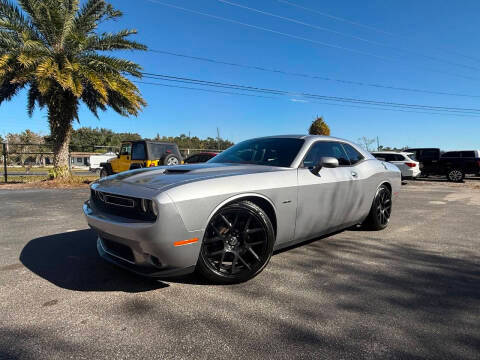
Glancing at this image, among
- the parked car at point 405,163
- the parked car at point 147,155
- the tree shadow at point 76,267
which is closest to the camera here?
the tree shadow at point 76,267

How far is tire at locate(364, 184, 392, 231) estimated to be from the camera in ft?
15.1

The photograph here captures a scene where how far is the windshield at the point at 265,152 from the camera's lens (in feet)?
11.6

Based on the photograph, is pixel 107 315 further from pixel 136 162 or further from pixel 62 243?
pixel 136 162

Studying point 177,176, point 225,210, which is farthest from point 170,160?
point 225,210

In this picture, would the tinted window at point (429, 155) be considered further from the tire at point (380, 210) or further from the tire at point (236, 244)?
the tire at point (236, 244)

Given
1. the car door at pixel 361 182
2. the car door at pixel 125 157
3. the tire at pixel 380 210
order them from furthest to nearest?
the car door at pixel 125 157 < the tire at pixel 380 210 < the car door at pixel 361 182

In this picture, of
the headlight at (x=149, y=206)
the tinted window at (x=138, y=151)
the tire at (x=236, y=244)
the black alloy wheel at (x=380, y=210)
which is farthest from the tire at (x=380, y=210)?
the tinted window at (x=138, y=151)

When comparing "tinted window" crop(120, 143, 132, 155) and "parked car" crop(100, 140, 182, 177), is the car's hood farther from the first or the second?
"tinted window" crop(120, 143, 132, 155)

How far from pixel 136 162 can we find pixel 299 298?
9496 millimetres

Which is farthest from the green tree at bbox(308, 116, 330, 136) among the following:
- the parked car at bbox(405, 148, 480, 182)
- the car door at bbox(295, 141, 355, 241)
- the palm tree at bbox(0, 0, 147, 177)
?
the car door at bbox(295, 141, 355, 241)

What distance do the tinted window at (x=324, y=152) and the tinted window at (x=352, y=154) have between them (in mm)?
114

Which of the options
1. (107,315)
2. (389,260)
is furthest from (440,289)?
(107,315)

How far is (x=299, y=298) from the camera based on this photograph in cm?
253

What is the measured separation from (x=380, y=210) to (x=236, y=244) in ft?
9.69
